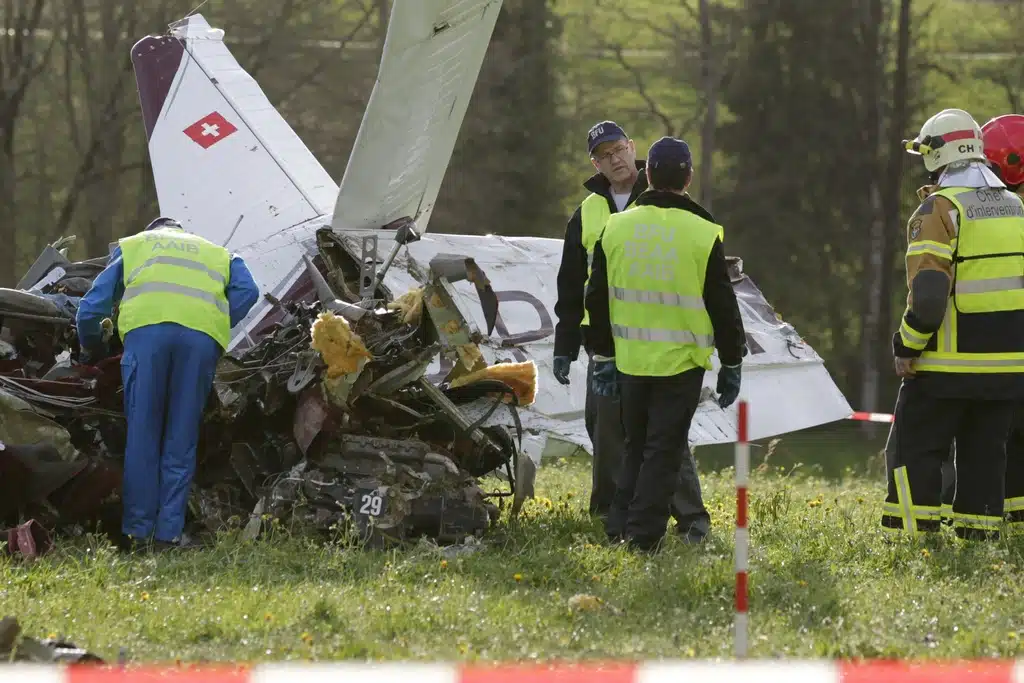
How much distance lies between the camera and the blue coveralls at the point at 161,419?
6.69 meters

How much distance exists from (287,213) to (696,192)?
2266 centimetres

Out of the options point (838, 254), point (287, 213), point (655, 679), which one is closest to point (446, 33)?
point (287, 213)

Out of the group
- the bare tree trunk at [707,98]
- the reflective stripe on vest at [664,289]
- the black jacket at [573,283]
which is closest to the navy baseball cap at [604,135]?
the black jacket at [573,283]

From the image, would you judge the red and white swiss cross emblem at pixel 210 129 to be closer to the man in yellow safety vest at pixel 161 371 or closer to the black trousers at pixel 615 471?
the man in yellow safety vest at pixel 161 371

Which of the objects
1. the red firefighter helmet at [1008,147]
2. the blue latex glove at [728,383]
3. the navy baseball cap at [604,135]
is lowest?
the blue latex glove at [728,383]

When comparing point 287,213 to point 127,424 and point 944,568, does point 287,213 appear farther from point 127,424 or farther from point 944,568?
point 944,568

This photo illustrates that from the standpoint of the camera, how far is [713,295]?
616 cm

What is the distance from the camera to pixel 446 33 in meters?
8.71

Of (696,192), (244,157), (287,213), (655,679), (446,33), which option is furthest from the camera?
(696,192)

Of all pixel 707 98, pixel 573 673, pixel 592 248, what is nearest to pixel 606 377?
pixel 592 248

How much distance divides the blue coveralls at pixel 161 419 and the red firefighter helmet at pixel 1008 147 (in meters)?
4.09

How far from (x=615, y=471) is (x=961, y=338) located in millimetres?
1832

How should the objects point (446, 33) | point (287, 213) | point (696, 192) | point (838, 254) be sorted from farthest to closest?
point (696, 192), point (838, 254), point (287, 213), point (446, 33)

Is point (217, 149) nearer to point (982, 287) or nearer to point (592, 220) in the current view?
point (592, 220)
